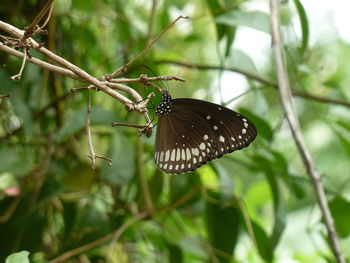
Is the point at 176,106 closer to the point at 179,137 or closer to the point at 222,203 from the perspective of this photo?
the point at 179,137

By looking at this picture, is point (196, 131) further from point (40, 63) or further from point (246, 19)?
point (40, 63)

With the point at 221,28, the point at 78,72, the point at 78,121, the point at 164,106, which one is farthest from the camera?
the point at 221,28

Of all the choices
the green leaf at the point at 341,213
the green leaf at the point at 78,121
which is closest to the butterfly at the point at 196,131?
the green leaf at the point at 78,121

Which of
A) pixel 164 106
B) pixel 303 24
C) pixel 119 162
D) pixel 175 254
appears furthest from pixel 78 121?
pixel 303 24

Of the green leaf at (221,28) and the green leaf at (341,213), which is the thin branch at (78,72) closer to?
the green leaf at (221,28)

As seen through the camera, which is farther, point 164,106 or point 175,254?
point 175,254

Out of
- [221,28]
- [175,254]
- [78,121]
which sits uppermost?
[221,28]

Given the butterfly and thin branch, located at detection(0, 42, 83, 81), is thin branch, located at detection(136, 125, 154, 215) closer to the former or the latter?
the butterfly

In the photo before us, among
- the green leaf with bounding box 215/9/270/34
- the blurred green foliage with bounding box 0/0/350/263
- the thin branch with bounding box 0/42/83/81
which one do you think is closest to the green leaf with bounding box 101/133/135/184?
the blurred green foliage with bounding box 0/0/350/263
